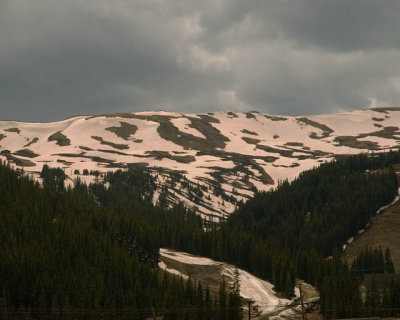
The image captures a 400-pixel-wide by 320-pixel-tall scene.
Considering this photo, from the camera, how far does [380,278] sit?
178000 millimetres

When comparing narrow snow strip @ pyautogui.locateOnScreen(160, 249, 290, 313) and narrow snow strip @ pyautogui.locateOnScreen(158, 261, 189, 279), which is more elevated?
narrow snow strip @ pyautogui.locateOnScreen(158, 261, 189, 279)

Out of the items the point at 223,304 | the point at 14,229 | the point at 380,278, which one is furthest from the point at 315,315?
the point at 14,229

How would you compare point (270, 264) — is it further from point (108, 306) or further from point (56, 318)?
point (56, 318)

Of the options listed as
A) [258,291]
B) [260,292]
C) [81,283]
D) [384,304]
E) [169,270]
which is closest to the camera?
[384,304]

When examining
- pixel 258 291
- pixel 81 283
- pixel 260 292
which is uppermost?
pixel 81 283

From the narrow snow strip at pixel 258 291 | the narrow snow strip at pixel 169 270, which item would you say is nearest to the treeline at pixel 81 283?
the narrow snow strip at pixel 169 270

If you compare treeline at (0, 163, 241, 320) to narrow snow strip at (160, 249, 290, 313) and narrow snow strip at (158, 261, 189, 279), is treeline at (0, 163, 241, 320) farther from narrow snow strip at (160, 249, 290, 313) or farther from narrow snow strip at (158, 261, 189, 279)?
narrow snow strip at (160, 249, 290, 313)

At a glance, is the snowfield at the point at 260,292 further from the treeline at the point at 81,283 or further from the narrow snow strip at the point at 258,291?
the treeline at the point at 81,283

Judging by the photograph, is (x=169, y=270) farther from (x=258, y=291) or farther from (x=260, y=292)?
(x=260, y=292)

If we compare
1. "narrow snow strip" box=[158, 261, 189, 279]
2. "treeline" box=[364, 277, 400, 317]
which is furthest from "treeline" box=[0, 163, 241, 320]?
"treeline" box=[364, 277, 400, 317]

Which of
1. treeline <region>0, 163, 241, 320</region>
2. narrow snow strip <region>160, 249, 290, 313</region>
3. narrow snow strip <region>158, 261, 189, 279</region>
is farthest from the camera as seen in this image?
narrow snow strip <region>158, 261, 189, 279</region>

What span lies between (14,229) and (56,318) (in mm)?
55533

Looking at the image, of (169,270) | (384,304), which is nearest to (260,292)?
(169,270)

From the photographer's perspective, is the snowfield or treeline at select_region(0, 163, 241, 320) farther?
the snowfield
